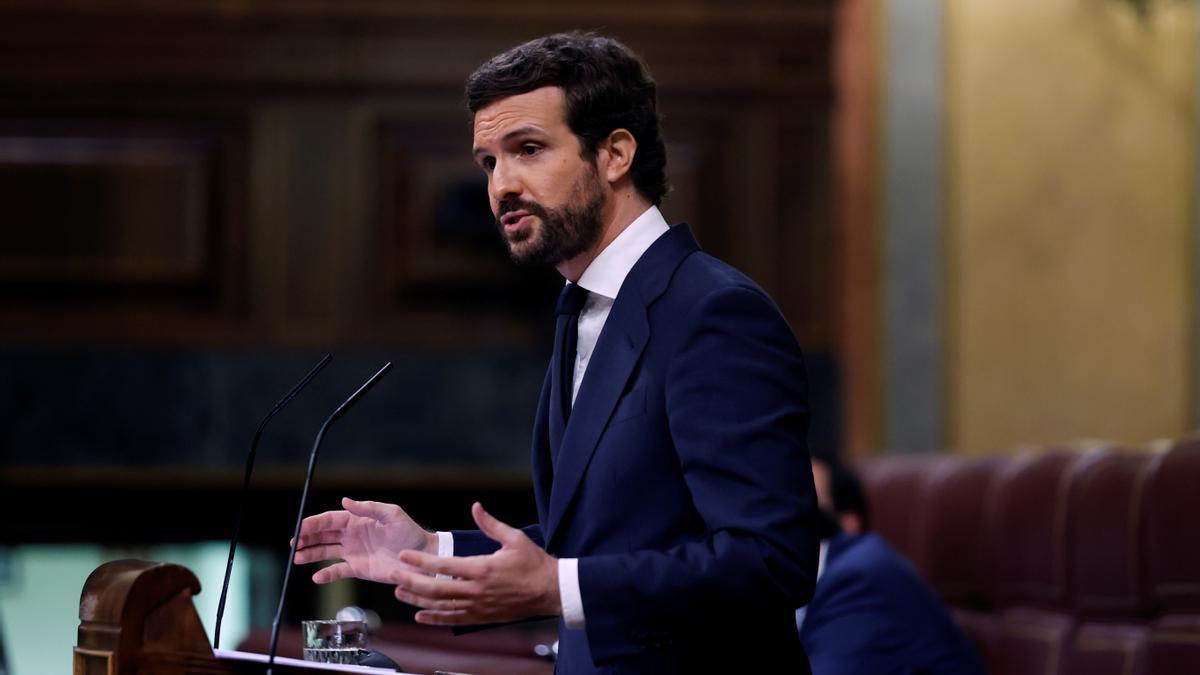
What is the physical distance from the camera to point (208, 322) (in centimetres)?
438

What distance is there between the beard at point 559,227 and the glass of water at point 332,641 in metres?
0.38

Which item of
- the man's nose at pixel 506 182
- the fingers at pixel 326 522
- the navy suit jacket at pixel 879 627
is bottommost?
the navy suit jacket at pixel 879 627

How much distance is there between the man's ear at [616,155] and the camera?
152cm

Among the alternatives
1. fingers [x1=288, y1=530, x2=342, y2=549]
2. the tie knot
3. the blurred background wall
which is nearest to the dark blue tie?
the tie knot

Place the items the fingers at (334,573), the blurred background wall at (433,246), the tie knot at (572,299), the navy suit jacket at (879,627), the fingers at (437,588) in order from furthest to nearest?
the blurred background wall at (433,246)
the navy suit jacket at (879,627)
the tie knot at (572,299)
the fingers at (334,573)
the fingers at (437,588)

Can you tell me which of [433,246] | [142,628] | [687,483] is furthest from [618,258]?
[433,246]

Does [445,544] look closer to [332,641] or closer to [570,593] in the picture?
[332,641]

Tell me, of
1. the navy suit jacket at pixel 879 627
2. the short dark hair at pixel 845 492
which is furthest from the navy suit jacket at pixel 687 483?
the short dark hair at pixel 845 492

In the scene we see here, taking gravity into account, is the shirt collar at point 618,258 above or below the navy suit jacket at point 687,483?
above

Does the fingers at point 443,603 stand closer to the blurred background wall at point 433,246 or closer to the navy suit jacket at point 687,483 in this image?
the navy suit jacket at point 687,483

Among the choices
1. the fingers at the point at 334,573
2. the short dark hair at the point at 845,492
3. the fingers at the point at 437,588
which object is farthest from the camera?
the short dark hair at the point at 845,492

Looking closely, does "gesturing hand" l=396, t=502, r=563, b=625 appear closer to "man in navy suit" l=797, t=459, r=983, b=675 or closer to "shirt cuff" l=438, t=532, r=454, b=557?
"shirt cuff" l=438, t=532, r=454, b=557

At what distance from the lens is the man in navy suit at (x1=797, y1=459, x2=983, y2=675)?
9.19 feet

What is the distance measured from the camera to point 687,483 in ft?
4.37
